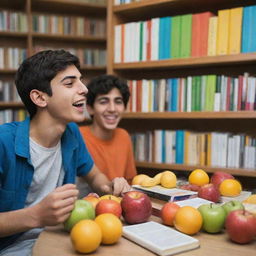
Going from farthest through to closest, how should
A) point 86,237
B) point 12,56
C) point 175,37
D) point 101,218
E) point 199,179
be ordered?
point 12,56, point 175,37, point 199,179, point 101,218, point 86,237

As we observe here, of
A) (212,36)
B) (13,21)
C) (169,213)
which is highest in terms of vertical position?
(13,21)

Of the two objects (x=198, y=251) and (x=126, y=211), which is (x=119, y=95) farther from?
(x=198, y=251)

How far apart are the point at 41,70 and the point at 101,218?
2.29ft

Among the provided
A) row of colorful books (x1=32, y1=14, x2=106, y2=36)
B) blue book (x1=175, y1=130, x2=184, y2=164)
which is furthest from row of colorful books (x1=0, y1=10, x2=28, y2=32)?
blue book (x1=175, y1=130, x2=184, y2=164)

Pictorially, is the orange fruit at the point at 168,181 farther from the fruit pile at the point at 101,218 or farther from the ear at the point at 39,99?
the ear at the point at 39,99

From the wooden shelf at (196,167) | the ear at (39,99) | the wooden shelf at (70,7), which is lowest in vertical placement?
the wooden shelf at (196,167)

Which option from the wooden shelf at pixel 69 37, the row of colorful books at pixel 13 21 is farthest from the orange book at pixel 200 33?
the row of colorful books at pixel 13 21

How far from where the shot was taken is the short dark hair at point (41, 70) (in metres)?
1.34

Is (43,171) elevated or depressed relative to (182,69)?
depressed

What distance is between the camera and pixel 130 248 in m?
0.86

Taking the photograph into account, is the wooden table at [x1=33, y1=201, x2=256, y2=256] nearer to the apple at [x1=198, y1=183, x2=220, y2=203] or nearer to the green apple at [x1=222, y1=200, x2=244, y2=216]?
the green apple at [x1=222, y1=200, x2=244, y2=216]

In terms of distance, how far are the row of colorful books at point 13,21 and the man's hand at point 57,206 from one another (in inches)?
118

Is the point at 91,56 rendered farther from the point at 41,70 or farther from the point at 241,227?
the point at 241,227

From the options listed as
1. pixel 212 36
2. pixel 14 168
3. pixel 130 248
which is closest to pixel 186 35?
pixel 212 36
